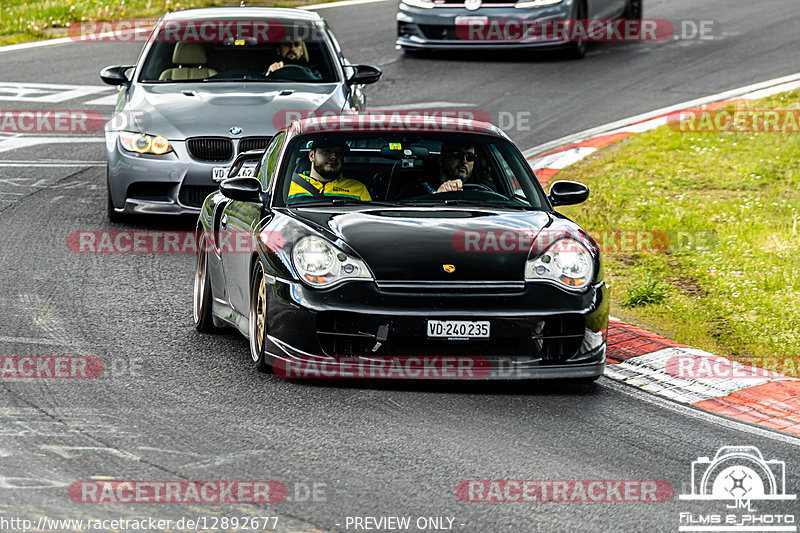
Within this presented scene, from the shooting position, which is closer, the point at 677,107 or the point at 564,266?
the point at 564,266

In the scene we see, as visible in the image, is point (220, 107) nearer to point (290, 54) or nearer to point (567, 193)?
point (290, 54)

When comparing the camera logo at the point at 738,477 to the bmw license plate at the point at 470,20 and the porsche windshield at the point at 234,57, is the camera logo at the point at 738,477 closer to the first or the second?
the porsche windshield at the point at 234,57

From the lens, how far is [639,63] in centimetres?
2084

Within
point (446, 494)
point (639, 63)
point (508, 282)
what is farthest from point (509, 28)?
point (446, 494)

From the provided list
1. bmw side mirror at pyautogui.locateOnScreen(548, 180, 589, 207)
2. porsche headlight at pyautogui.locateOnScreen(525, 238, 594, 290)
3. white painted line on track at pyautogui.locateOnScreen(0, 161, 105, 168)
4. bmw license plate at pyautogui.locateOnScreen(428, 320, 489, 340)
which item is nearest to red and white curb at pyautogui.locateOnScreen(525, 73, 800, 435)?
porsche headlight at pyautogui.locateOnScreen(525, 238, 594, 290)

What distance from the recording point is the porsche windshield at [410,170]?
8.53 meters

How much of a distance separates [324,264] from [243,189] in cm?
107

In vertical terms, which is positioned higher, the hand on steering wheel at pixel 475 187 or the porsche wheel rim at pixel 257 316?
the hand on steering wheel at pixel 475 187

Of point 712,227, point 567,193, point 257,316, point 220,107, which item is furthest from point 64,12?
point 257,316

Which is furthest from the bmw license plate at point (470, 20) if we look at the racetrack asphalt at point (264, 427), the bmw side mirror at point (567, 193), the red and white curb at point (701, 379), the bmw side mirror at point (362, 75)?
the bmw side mirror at point (567, 193)

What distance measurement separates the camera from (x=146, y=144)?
1204 cm

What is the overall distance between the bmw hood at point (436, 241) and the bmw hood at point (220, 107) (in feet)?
13.7

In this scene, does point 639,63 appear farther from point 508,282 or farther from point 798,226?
point 508,282

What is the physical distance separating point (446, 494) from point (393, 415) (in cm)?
123
